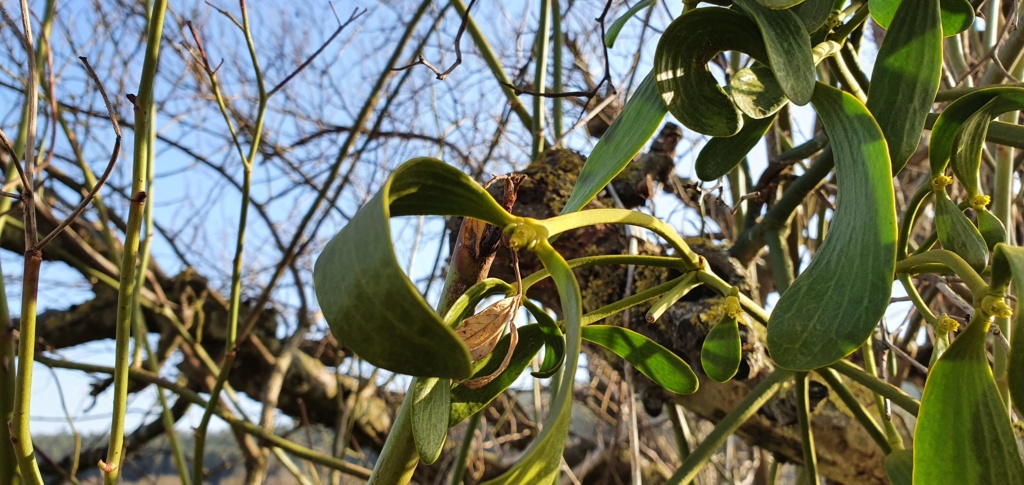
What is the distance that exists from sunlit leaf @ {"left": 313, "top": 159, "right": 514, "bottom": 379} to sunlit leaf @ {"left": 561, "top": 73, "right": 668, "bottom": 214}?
0.13 meters

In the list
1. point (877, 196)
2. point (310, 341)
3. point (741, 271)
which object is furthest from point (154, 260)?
point (877, 196)

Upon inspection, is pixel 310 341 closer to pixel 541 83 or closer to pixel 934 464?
pixel 541 83

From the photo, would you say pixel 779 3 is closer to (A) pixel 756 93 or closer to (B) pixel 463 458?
(A) pixel 756 93

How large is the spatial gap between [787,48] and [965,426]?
0.14 m

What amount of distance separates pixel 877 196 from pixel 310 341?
1.96m

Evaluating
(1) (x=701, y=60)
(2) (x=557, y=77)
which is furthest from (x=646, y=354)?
(2) (x=557, y=77)

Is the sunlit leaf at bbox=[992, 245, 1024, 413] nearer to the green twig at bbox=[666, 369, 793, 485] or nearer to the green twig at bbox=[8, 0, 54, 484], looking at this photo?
the green twig at bbox=[666, 369, 793, 485]

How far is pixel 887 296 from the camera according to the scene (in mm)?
213

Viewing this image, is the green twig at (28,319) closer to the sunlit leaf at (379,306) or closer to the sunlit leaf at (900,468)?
the sunlit leaf at (379,306)

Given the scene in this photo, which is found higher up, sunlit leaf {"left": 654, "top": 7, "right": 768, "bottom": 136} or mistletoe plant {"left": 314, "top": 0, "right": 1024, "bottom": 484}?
sunlit leaf {"left": 654, "top": 7, "right": 768, "bottom": 136}

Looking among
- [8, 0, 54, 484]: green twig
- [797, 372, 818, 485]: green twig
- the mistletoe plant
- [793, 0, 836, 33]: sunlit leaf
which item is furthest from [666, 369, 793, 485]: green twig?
[8, 0, 54, 484]: green twig

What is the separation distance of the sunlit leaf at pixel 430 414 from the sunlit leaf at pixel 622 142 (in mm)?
90

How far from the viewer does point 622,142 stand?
1.02 ft

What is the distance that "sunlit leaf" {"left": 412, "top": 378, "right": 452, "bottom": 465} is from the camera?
258 millimetres
